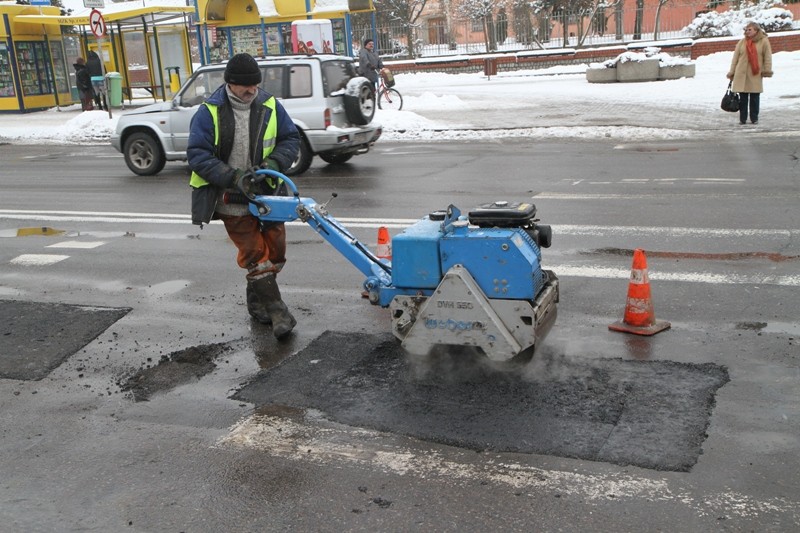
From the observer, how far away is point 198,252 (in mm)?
8453

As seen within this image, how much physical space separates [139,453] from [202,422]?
16.1 inches

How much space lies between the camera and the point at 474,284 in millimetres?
4512

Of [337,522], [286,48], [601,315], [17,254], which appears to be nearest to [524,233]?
[601,315]

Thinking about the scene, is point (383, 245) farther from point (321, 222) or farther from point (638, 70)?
point (638, 70)

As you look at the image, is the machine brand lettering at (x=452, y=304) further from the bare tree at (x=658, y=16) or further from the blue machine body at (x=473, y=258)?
the bare tree at (x=658, y=16)

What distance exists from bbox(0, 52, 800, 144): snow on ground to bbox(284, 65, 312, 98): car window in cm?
496

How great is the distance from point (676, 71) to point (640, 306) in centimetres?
2244

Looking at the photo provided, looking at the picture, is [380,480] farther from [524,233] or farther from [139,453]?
[524,233]

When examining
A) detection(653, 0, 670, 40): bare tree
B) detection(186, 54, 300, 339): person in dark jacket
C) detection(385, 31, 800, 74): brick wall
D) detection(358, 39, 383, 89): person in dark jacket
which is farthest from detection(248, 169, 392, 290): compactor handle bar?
detection(653, 0, 670, 40): bare tree

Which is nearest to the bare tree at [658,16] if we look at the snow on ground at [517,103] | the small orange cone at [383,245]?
the snow on ground at [517,103]

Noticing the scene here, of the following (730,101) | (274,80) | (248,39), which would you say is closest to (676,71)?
(730,101)

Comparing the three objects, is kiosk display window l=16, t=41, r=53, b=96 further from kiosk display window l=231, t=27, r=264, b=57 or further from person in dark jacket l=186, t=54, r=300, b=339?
person in dark jacket l=186, t=54, r=300, b=339

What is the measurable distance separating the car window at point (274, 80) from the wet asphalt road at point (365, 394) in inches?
164

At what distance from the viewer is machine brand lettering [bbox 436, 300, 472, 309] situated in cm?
452
